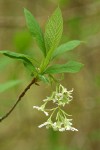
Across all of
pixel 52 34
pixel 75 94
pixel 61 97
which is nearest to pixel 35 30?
pixel 52 34

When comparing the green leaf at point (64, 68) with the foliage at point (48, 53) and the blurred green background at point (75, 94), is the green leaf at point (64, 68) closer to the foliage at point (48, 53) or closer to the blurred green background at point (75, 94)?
the foliage at point (48, 53)

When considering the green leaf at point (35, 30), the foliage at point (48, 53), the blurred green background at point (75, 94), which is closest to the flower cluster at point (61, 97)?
the foliage at point (48, 53)

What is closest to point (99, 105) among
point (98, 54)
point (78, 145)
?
point (78, 145)

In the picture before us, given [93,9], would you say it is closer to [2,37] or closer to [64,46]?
[2,37]

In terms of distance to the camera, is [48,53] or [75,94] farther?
[75,94]

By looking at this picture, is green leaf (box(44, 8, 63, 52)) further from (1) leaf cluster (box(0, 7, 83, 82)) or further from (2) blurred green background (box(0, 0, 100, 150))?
(2) blurred green background (box(0, 0, 100, 150))

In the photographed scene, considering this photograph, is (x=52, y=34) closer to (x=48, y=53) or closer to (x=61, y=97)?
(x=48, y=53)

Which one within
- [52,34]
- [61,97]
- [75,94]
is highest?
[75,94]

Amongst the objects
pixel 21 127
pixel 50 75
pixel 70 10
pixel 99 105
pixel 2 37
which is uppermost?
pixel 2 37
